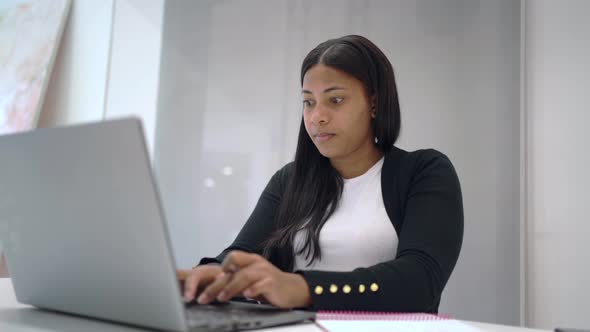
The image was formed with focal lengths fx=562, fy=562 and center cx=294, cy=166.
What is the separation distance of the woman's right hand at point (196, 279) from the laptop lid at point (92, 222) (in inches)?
5.6

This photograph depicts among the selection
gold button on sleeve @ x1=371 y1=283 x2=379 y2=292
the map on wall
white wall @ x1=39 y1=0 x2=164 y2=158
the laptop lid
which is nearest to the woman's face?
gold button on sleeve @ x1=371 y1=283 x2=379 y2=292

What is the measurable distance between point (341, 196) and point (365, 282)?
0.55 m

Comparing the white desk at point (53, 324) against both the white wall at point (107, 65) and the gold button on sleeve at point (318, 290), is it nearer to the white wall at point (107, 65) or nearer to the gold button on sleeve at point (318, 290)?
the gold button on sleeve at point (318, 290)

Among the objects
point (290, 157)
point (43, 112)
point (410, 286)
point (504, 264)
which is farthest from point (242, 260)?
point (43, 112)

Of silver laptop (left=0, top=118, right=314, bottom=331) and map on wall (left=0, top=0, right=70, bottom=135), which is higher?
map on wall (left=0, top=0, right=70, bottom=135)

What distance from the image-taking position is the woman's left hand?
0.69 m

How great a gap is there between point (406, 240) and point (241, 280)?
45 cm

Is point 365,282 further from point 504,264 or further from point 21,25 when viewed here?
point 21,25

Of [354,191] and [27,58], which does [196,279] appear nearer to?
[354,191]

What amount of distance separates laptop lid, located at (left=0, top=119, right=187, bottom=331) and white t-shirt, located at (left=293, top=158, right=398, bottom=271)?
0.71 metres

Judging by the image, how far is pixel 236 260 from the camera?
71cm

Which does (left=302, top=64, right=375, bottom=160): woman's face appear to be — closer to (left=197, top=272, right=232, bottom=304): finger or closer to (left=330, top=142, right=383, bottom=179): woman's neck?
(left=330, top=142, right=383, bottom=179): woman's neck

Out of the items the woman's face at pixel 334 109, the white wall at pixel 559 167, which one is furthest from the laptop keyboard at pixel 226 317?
the white wall at pixel 559 167

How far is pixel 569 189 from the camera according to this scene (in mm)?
1946
